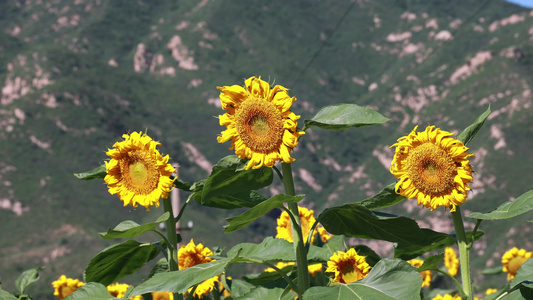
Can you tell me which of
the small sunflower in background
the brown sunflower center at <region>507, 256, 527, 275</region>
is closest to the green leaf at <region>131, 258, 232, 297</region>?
the small sunflower in background

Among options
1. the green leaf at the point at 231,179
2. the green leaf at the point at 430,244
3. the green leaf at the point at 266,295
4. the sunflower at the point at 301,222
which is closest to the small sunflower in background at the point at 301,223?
the sunflower at the point at 301,222

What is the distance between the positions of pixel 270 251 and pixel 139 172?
1.98 ft

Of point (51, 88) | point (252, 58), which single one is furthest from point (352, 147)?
point (51, 88)

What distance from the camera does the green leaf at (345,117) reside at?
2264mm

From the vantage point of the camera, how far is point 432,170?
259 centimetres

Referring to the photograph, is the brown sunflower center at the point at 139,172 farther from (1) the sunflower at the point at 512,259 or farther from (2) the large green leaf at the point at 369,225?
(1) the sunflower at the point at 512,259

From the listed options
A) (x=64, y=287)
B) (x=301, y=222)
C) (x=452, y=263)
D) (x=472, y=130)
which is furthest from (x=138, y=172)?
(x=452, y=263)

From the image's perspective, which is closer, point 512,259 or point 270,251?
point 270,251

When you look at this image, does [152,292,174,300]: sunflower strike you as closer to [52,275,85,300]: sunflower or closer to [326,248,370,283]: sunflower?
[52,275,85,300]: sunflower

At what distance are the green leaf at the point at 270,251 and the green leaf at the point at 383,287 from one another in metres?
0.34

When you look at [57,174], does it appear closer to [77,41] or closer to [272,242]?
[77,41]

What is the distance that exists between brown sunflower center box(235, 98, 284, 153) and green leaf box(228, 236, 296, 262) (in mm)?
414

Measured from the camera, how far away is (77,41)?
10875 cm

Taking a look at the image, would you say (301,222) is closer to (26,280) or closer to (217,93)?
(26,280)
